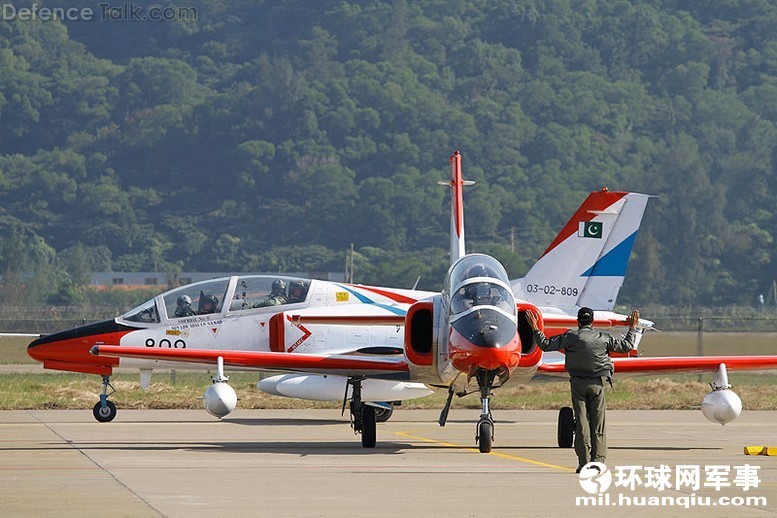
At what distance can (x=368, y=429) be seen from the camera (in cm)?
1758

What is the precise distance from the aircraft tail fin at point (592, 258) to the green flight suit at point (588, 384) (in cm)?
1147

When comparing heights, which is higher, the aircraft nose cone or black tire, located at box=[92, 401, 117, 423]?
the aircraft nose cone

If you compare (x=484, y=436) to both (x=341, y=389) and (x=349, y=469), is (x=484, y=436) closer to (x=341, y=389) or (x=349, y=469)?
(x=349, y=469)

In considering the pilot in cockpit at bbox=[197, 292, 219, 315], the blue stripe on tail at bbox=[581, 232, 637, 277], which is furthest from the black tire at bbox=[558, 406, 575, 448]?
the blue stripe on tail at bbox=[581, 232, 637, 277]

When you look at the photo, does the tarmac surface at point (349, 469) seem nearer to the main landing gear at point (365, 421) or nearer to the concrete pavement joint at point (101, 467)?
the concrete pavement joint at point (101, 467)

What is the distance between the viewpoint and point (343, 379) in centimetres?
2288

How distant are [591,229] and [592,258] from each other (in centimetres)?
Answer: 50

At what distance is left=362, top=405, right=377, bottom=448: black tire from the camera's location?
17.6 meters

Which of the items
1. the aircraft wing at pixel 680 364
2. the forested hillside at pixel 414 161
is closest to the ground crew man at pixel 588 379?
the aircraft wing at pixel 680 364

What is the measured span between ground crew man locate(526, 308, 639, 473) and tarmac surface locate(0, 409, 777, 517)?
377 mm

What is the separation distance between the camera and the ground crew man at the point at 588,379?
1367 centimetres

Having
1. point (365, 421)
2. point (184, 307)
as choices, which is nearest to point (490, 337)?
point (365, 421)

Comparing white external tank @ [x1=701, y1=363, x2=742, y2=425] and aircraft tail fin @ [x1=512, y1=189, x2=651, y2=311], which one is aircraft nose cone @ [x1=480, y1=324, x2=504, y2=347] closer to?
white external tank @ [x1=701, y1=363, x2=742, y2=425]

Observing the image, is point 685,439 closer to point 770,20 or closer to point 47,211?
point 47,211
